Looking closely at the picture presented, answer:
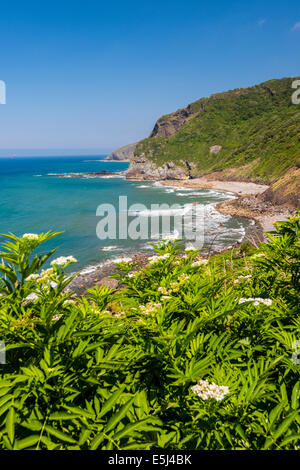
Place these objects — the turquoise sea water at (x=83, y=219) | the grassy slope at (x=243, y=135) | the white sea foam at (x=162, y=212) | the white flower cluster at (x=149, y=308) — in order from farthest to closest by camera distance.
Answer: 1. the grassy slope at (x=243, y=135)
2. the white sea foam at (x=162, y=212)
3. the turquoise sea water at (x=83, y=219)
4. the white flower cluster at (x=149, y=308)

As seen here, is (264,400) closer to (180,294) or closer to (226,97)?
(180,294)

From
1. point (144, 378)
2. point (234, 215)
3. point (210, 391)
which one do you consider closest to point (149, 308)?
point (144, 378)

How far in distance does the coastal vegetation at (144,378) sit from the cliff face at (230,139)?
3589 inches

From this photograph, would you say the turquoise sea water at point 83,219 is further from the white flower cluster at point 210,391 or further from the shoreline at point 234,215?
the white flower cluster at point 210,391

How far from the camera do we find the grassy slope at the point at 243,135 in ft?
303

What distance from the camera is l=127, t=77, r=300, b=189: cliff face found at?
95000 mm

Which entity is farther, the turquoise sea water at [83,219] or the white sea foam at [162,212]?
the white sea foam at [162,212]

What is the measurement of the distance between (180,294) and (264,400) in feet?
4.70

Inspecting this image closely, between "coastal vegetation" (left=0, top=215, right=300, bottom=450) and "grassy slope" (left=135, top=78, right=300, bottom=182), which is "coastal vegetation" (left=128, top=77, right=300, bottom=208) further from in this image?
"coastal vegetation" (left=0, top=215, right=300, bottom=450)

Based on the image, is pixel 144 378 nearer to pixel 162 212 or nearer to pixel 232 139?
pixel 162 212

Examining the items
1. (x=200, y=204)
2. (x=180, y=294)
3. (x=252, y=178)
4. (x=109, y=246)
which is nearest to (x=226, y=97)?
(x=252, y=178)

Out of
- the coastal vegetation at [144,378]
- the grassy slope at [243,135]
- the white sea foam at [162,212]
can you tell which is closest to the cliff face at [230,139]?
the grassy slope at [243,135]

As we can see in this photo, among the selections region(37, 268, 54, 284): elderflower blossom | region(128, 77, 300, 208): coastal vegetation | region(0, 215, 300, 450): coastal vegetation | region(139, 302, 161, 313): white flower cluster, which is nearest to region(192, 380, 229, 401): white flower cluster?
region(0, 215, 300, 450): coastal vegetation

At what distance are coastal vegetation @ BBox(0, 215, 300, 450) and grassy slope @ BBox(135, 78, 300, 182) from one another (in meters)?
90.4
